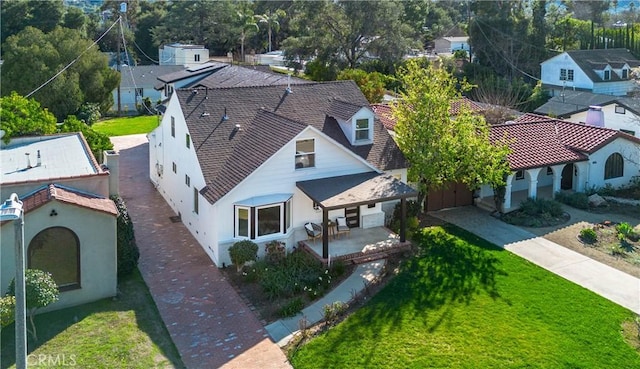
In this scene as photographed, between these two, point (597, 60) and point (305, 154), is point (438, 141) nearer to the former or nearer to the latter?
point (305, 154)

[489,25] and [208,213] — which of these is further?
[489,25]

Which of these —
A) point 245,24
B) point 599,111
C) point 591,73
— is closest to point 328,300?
point 599,111

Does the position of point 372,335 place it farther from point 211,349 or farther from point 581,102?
point 581,102

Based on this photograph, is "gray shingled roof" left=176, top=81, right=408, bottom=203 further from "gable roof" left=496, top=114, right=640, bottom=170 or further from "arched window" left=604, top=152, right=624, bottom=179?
"arched window" left=604, top=152, right=624, bottom=179

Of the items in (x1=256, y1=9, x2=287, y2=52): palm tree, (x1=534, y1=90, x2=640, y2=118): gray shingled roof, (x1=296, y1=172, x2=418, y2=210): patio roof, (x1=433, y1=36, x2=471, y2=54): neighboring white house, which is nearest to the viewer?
(x1=296, y1=172, x2=418, y2=210): patio roof

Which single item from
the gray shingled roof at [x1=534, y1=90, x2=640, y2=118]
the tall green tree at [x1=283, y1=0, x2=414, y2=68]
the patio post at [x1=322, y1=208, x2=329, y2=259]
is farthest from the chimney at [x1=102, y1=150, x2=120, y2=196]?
the tall green tree at [x1=283, y1=0, x2=414, y2=68]

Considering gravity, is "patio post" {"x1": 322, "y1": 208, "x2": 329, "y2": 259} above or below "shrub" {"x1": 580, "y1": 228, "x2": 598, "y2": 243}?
above

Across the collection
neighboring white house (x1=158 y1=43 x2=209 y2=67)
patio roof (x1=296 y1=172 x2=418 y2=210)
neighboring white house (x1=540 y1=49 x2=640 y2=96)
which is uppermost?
neighboring white house (x1=158 y1=43 x2=209 y2=67)

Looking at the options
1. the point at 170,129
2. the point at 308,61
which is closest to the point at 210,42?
the point at 308,61
